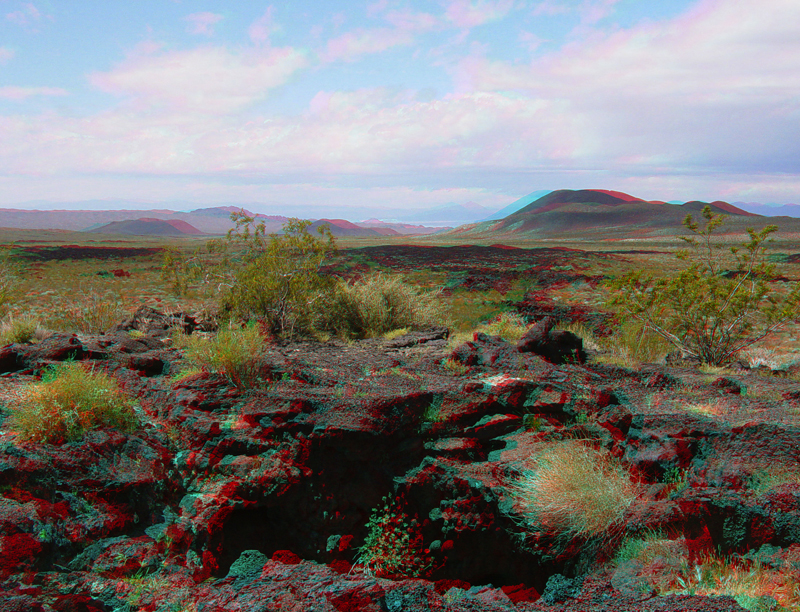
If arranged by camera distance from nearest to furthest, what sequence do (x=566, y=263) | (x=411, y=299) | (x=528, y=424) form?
(x=528, y=424) < (x=411, y=299) < (x=566, y=263)

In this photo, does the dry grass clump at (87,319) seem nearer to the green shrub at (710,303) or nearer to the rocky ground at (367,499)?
the rocky ground at (367,499)

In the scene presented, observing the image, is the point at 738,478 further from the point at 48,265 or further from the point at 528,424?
the point at 48,265

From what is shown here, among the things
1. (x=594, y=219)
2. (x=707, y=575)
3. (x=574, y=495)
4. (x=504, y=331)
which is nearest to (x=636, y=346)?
(x=504, y=331)

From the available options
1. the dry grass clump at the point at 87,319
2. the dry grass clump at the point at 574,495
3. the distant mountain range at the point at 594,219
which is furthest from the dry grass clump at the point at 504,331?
the distant mountain range at the point at 594,219

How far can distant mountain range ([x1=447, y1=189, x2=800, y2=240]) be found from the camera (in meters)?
98.5

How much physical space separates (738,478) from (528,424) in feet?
5.58

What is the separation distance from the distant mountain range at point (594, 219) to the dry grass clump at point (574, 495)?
92.5 meters

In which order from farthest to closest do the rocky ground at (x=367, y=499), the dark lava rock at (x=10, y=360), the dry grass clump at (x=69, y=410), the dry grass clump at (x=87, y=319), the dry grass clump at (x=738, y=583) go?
the dry grass clump at (x=87, y=319)
the dark lava rock at (x=10, y=360)
the dry grass clump at (x=69, y=410)
the rocky ground at (x=367, y=499)
the dry grass clump at (x=738, y=583)

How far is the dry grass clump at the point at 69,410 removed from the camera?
12.8ft

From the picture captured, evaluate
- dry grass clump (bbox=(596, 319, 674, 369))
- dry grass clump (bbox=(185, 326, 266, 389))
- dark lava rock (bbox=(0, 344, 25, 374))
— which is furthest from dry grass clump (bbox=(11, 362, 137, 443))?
dry grass clump (bbox=(596, 319, 674, 369))

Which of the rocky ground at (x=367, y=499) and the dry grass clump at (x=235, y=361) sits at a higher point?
the dry grass clump at (x=235, y=361)

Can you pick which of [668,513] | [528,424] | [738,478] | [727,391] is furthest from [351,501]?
[727,391]

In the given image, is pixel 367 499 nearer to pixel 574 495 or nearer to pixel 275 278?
pixel 574 495

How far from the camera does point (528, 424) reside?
4.76 meters
